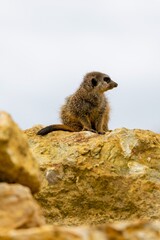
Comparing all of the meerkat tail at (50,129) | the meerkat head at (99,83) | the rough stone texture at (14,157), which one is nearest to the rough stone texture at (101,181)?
the meerkat tail at (50,129)

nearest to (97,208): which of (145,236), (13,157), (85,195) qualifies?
(85,195)

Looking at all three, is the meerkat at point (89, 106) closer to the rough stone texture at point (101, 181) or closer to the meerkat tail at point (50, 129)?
the meerkat tail at point (50, 129)

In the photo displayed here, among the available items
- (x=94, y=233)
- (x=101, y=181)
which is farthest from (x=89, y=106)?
(x=94, y=233)

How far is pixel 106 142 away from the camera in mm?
9531

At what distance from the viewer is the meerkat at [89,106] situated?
42.6 ft

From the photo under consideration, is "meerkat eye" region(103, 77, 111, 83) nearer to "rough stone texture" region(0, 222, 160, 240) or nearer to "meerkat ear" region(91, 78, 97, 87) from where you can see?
"meerkat ear" region(91, 78, 97, 87)

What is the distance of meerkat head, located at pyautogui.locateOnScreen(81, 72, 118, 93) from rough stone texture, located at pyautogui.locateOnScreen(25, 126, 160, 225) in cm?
405

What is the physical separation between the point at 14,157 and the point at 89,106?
832 centimetres

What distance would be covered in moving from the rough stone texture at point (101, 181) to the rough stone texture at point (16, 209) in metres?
3.91

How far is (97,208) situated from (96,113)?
449cm

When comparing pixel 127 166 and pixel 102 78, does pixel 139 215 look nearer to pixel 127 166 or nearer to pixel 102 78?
pixel 127 166

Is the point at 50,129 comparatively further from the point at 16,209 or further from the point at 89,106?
the point at 16,209

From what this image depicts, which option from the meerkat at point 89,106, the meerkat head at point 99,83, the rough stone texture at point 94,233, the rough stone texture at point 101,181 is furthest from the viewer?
the meerkat head at point 99,83

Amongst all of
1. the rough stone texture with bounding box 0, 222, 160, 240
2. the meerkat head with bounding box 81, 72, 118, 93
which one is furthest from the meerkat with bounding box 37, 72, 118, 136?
the rough stone texture with bounding box 0, 222, 160, 240
